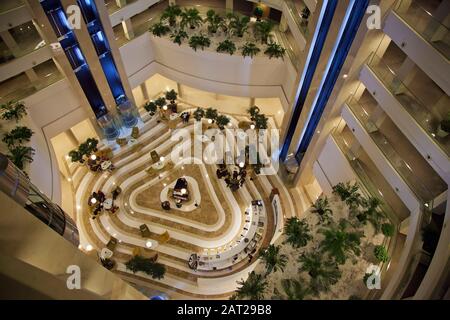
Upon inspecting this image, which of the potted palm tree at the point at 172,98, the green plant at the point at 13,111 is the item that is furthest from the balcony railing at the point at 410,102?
the green plant at the point at 13,111

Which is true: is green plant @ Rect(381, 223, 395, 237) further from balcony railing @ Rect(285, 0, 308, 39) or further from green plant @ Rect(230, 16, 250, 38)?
green plant @ Rect(230, 16, 250, 38)

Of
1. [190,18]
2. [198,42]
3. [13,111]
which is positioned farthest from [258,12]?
[13,111]

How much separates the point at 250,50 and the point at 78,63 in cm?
874

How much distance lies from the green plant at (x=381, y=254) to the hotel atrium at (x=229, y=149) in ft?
0.27

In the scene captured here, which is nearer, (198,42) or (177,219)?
(198,42)

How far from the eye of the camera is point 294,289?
938 centimetres

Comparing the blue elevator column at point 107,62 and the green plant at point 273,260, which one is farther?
the blue elevator column at point 107,62

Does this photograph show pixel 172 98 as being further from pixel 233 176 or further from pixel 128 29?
pixel 233 176

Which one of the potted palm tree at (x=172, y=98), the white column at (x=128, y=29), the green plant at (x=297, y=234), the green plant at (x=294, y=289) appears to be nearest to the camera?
the green plant at (x=294, y=289)

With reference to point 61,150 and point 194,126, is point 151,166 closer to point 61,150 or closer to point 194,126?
point 194,126

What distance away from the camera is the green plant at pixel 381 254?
385 inches

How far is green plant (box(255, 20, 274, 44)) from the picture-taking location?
16125 mm

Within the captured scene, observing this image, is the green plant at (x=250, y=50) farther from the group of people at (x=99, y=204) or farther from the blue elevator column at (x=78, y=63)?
the group of people at (x=99, y=204)
